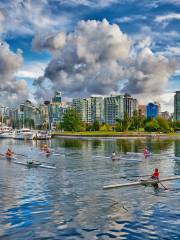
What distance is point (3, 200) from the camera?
39.4m

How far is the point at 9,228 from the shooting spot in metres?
29.9

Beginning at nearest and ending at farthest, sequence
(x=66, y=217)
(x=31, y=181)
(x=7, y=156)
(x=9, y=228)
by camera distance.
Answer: (x=9, y=228) → (x=66, y=217) → (x=31, y=181) → (x=7, y=156)

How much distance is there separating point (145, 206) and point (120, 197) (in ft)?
13.4

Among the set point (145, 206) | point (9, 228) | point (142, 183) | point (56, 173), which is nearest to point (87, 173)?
point (56, 173)

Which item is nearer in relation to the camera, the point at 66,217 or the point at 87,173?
the point at 66,217

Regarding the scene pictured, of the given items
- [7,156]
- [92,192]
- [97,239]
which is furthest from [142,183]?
[7,156]

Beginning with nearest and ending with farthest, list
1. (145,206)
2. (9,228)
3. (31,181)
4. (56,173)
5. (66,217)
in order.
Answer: (9,228), (66,217), (145,206), (31,181), (56,173)

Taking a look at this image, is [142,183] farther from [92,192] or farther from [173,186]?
[92,192]

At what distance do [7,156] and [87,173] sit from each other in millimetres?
32807

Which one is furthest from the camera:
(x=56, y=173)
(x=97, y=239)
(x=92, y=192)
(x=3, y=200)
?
(x=56, y=173)

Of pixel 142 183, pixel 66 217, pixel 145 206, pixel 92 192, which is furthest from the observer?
pixel 142 183

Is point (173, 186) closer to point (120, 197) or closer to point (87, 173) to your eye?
point (120, 197)

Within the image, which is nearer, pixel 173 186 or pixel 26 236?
pixel 26 236

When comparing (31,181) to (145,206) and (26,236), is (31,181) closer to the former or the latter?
(145,206)
